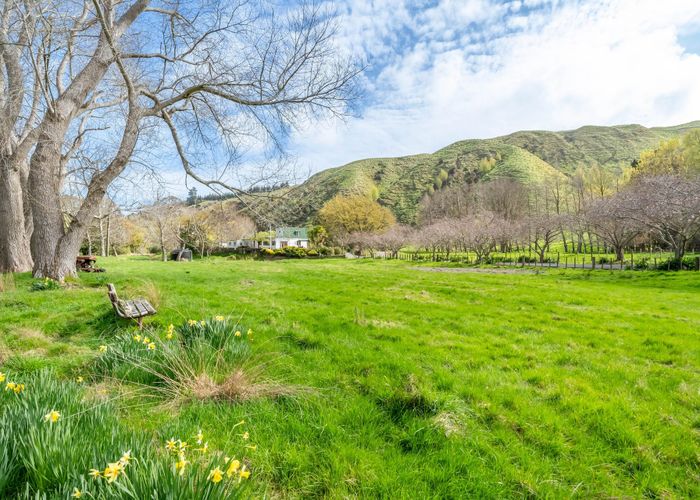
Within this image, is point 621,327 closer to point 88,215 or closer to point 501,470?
point 501,470

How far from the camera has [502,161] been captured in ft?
384

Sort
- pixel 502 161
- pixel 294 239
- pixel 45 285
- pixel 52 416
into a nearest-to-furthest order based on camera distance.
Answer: pixel 52 416
pixel 45 285
pixel 294 239
pixel 502 161

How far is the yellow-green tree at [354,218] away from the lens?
195 ft

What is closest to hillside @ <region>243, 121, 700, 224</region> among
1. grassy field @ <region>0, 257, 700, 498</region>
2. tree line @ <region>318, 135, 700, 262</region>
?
tree line @ <region>318, 135, 700, 262</region>

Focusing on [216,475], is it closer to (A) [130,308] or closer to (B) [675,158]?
(A) [130,308]

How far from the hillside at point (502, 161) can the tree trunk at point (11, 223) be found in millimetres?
89102

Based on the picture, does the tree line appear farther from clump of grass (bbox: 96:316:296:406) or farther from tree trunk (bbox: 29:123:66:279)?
tree trunk (bbox: 29:123:66:279)

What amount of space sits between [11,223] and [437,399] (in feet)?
45.7

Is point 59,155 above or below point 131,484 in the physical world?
above

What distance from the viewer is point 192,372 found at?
3.53 m

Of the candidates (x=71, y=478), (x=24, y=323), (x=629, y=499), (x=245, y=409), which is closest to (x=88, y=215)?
(x=24, y=323)

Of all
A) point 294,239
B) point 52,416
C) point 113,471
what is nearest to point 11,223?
point 52,416

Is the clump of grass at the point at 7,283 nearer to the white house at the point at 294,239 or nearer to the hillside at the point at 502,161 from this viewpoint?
the white house at the point at 294,239

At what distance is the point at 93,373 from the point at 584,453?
510 cm
